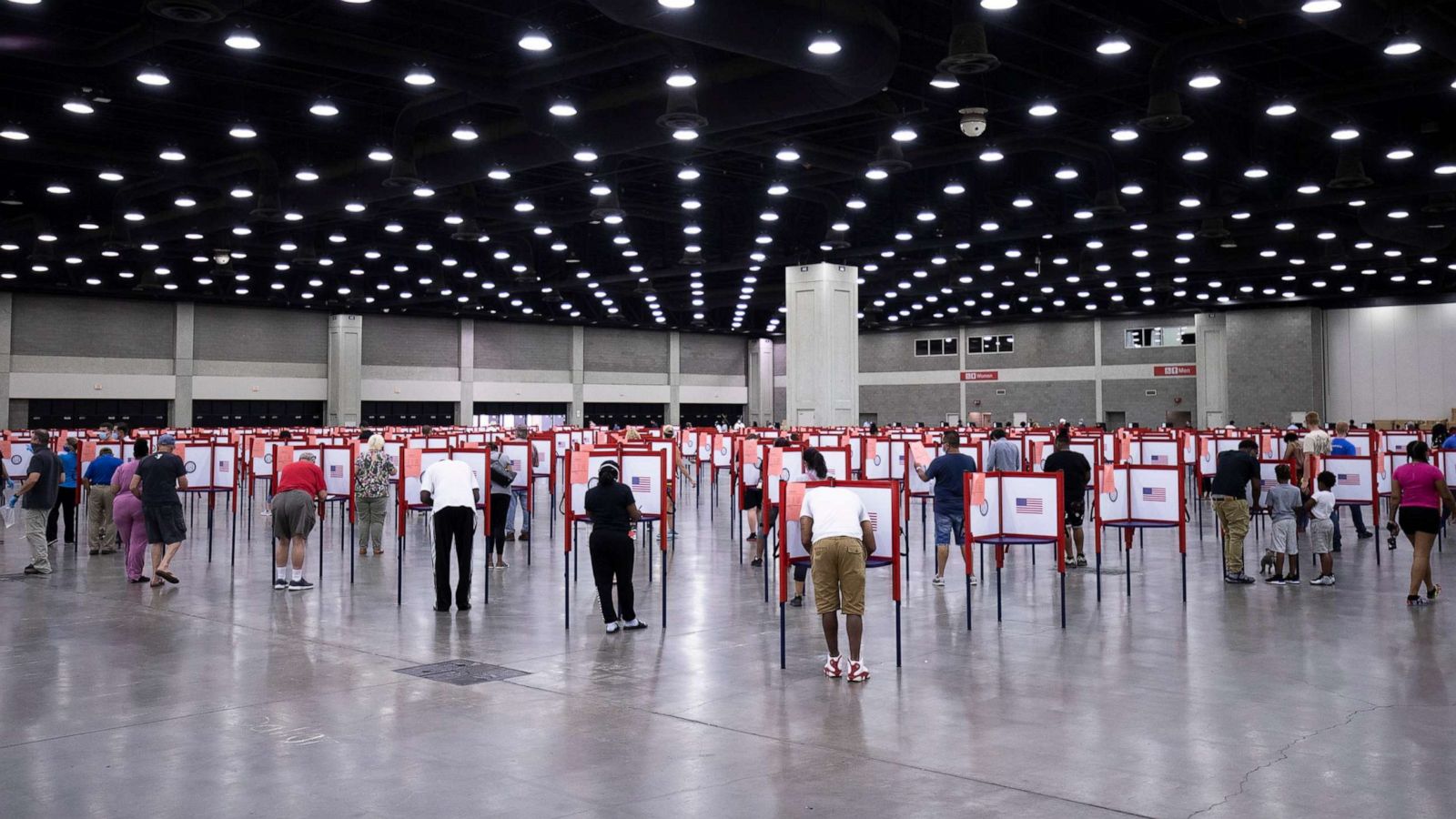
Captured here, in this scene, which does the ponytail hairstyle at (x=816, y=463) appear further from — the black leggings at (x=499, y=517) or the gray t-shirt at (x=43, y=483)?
the gray t-shirt at (x=43, y=483)

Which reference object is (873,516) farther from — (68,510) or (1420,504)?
(68,510)

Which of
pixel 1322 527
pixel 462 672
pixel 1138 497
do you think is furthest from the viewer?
pixel 1322 527

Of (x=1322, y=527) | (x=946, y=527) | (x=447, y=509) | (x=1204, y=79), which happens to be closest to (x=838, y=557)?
(x=447, y=509)

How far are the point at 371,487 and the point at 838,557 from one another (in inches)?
405

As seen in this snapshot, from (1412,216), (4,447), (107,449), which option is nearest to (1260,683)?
(107,449)

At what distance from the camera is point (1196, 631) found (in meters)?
11.0

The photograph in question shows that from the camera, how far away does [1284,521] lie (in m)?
14.2

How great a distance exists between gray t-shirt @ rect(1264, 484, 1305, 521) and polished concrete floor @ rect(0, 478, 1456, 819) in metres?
0.98

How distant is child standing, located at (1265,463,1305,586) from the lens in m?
14.2

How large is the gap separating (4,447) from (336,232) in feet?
43.0

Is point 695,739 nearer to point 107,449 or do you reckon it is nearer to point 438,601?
point 438,601

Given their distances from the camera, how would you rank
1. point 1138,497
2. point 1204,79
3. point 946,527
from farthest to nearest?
point 1204,79 → point 946,527 → point 1138,497

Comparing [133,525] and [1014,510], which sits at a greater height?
[1014,510]

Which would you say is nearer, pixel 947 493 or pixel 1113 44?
pixel 947 493
